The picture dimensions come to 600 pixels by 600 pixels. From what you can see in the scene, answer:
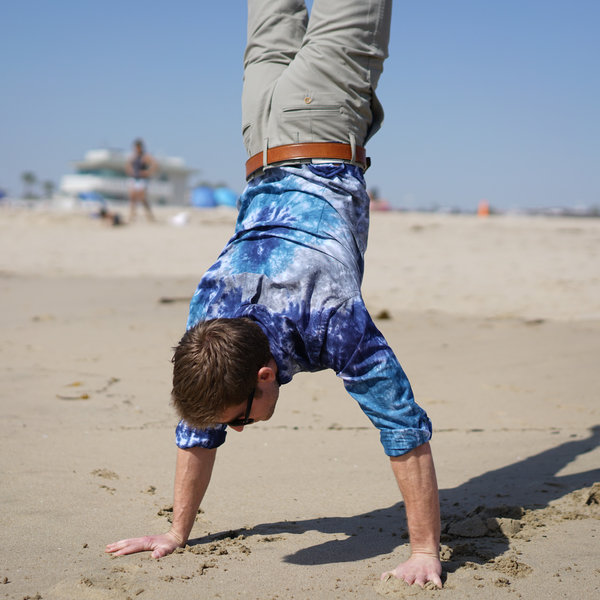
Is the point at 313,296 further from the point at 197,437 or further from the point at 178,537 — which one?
the point at 178,537

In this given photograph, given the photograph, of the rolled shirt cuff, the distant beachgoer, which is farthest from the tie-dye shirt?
the distant beachgoer

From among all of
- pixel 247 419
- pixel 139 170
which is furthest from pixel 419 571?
pixel 139 170

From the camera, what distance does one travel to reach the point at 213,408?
2.14 meters

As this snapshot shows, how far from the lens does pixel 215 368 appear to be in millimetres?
2109

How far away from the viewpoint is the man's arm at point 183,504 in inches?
101

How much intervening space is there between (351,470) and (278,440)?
536 millimetres

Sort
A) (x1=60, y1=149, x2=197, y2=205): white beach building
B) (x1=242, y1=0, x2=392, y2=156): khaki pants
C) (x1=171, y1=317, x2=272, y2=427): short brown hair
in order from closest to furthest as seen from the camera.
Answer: (x1=171, y1=317, x2=272, y2=427): short brown hair → (x1=242, y1=0, x2=392, y2=156): khaki pants → (x1=60, y1=149, x2=197, y2=205): white beach building

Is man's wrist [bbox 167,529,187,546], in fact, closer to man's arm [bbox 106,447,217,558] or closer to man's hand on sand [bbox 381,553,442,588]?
man's arm [bbox 106,447,217,558]

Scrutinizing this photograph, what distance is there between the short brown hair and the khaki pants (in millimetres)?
899

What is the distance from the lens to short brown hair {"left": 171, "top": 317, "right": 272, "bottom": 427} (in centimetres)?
211

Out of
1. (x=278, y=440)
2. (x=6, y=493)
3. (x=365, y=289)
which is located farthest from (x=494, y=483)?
(x=365, y=289)

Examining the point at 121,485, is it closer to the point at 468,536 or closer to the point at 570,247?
the point at 468,536

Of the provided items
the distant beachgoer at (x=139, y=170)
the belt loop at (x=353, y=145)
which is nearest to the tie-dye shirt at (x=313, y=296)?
the belt loop at (x=353, y=145)

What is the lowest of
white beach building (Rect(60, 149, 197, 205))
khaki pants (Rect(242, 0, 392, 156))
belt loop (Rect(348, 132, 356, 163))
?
white beach building (Rect(60, 149, 197, 205))
